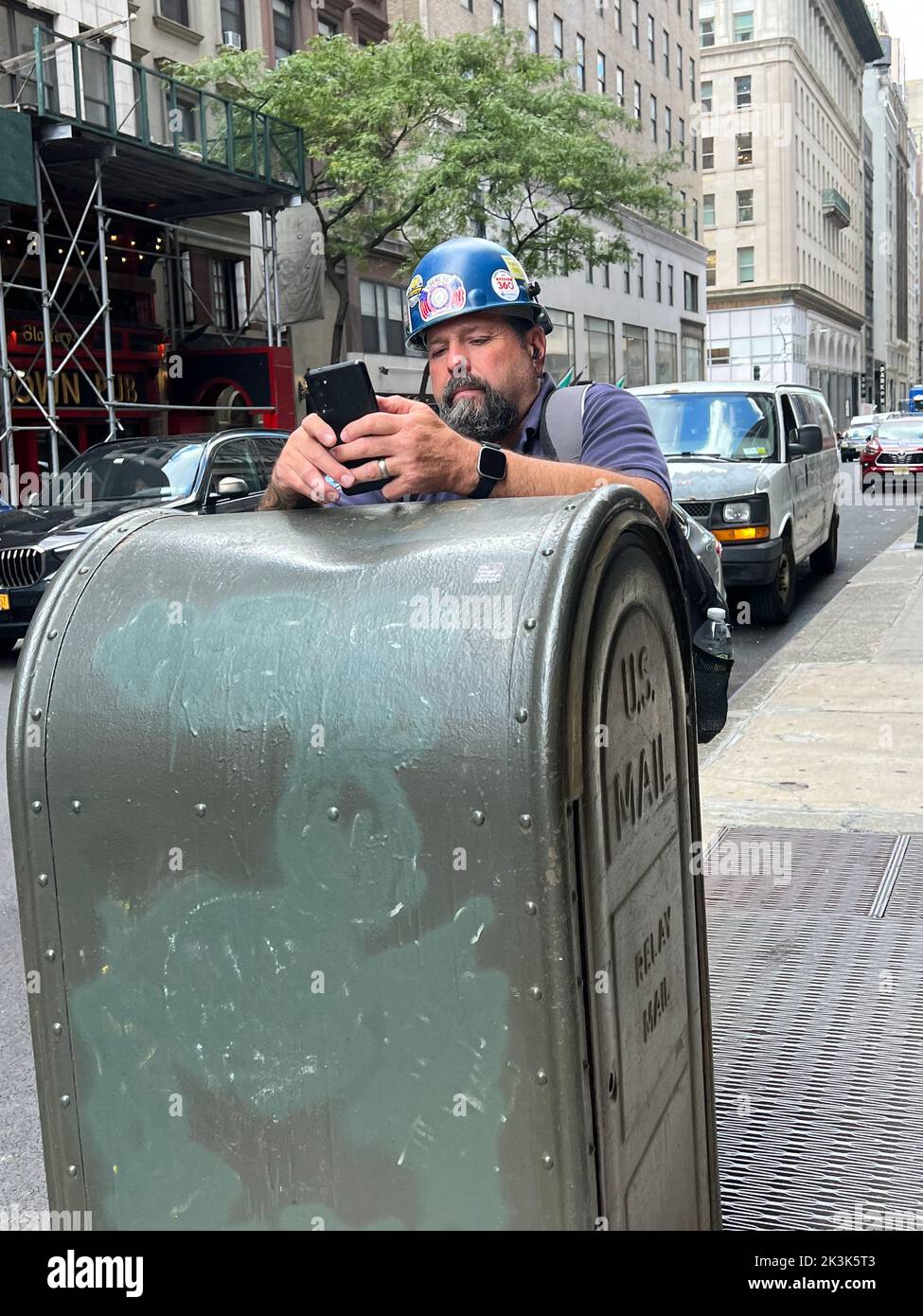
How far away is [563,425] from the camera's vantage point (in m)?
2.79

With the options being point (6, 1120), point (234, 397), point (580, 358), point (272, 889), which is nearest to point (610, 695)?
point (272, 889)

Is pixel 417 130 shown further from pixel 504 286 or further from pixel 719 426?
pixel 504 286

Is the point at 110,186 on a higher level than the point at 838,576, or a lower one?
higher

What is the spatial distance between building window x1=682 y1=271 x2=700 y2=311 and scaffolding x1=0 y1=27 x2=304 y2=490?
37891mm

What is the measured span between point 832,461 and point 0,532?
857cm

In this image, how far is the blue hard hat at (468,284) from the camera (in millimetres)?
2807

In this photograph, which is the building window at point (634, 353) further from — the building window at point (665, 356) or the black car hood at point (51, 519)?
the black car hood at point (51, 519)

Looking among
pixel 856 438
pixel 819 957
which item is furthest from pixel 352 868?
pixel 856 438

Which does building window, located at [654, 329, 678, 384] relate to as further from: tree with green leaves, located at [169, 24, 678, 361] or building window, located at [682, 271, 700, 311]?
tree with green leaves, located at [169, 24, 678, 361]

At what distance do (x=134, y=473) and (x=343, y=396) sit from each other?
1066cm

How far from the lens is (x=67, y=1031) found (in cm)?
218

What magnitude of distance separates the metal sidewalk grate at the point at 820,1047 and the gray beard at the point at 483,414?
5.68 feet

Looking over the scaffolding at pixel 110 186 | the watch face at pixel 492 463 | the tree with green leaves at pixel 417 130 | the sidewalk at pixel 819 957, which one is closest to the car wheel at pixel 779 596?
the sidewalk at pixel 819 957
